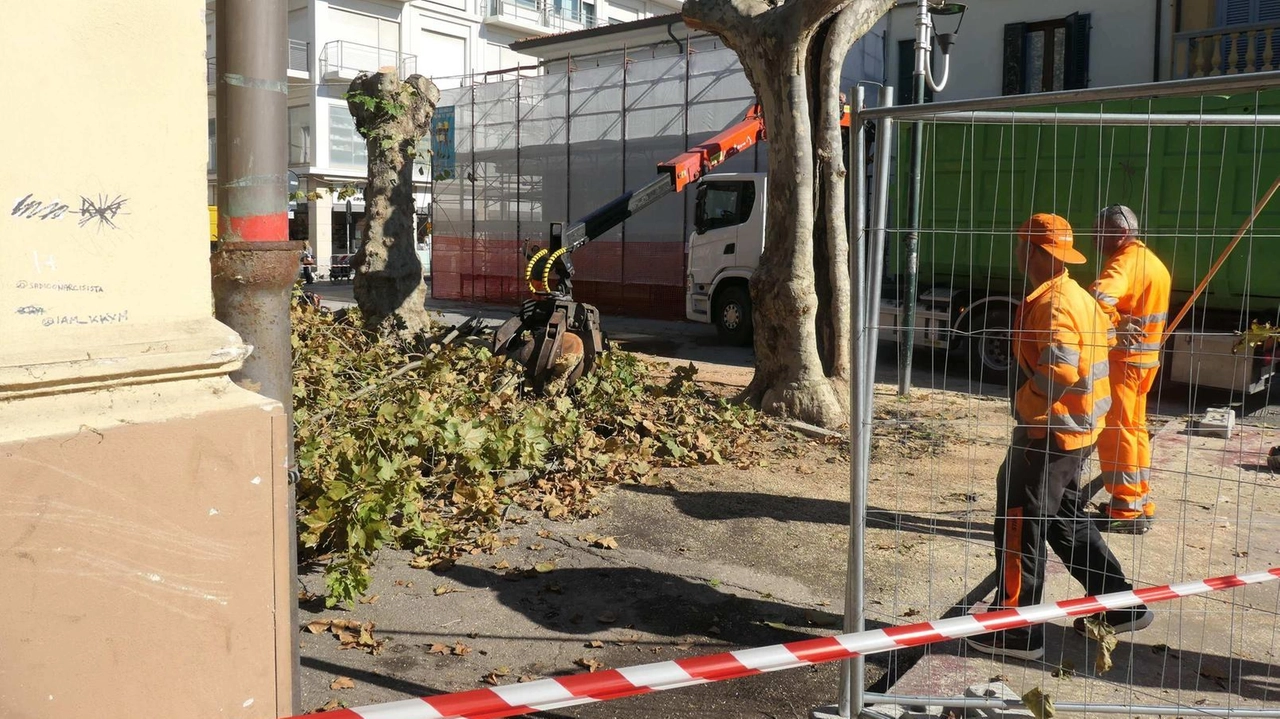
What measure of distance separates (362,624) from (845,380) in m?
5.39

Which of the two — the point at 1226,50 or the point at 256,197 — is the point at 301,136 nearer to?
the point at 1226,50

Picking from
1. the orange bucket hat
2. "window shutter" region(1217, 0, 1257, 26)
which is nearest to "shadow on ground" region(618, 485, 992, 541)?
the orange bucket hat

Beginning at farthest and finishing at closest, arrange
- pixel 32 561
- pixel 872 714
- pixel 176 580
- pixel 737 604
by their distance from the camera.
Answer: pixel 737 604, pixel 872 714, pixel 176 580, pixel 32 561

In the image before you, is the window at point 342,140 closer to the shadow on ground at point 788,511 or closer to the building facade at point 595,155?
the building facade at point 595,155

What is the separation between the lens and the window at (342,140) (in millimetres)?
38906

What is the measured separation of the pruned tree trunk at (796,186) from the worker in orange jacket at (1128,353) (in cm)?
310

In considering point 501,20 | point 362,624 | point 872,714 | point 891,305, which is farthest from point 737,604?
point 501,20

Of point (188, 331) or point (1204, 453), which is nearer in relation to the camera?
point (188, 331)

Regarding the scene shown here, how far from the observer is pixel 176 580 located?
256 cm

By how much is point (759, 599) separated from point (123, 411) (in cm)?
322

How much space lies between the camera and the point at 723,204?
15484 millimetres

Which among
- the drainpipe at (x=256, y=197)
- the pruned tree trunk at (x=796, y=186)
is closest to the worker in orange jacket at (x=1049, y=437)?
the drainpipe at (x=256, y=197)

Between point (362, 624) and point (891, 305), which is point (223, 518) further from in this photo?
point (891, 305)

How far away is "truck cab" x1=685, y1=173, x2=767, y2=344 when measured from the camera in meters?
15.1
